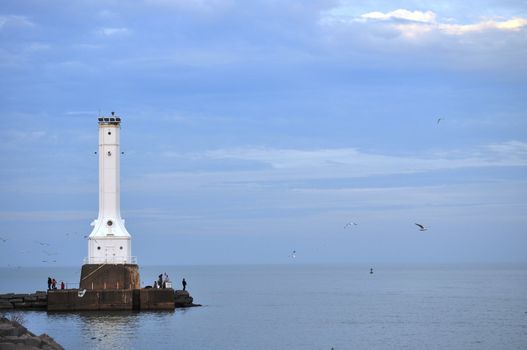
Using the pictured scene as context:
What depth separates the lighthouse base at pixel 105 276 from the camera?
51781mm

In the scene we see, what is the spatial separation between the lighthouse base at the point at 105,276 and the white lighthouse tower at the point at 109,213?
607mm

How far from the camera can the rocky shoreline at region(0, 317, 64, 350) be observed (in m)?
27.9

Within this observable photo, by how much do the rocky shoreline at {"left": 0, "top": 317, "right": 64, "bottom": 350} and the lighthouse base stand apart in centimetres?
1860

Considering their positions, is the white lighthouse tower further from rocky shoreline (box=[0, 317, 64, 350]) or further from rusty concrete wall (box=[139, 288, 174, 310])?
rocky shoreline (box=[0, 317, 64, 350])

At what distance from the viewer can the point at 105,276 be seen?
51.8 metres

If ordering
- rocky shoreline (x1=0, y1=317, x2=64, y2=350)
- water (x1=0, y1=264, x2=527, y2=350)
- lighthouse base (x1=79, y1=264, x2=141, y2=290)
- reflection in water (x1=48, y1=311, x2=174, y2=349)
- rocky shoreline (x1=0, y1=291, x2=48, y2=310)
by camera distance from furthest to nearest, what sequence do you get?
rocky shoreline (x1=0, y1=291, x2=48, y2=310), lighthouse base (x1=79, y1=264, x2=141, y2=290), water (x1=0, y1=264, x2=527, y2=350), reflection in water (x1=48, y1=311, x2=174, y2=349), rocky shoreline (x1=0, y1=317, x2=64, y2=350)

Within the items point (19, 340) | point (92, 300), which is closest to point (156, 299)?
point (92, 300)

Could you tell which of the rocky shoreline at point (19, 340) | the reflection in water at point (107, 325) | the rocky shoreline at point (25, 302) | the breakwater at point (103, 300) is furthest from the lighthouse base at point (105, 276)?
the rocky shoreline at point (19, 340)

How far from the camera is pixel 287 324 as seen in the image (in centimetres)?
5231

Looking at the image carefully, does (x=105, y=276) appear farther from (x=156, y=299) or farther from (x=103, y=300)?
(x=156, y=299)

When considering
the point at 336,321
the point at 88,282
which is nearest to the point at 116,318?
the point at 88,282

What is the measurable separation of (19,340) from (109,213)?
2452 cm

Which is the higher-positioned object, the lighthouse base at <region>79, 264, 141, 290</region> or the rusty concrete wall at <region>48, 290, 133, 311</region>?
the lighthouse base at <region>79, 264, 141, 290</region>

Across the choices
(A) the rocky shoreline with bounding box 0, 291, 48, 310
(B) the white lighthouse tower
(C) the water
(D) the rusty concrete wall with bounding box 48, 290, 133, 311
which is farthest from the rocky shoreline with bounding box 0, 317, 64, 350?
(A) the rocky shoreline with bounding box 0, 291, 48, 310
